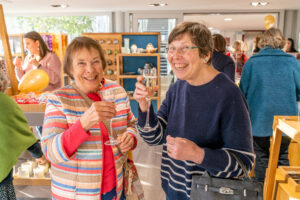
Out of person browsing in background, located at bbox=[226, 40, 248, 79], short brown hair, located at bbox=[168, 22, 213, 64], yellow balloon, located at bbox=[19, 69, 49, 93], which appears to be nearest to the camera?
short brown hair, located at bbox=[168, 22, 213, 64]

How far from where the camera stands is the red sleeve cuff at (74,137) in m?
1.12

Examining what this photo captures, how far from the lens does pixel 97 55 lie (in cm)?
133

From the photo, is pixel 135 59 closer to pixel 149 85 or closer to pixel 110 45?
pixel 110 45

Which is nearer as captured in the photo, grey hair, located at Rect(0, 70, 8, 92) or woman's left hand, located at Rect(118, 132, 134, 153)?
woman's left hand, located at Rect(118, 132, 134, 153)

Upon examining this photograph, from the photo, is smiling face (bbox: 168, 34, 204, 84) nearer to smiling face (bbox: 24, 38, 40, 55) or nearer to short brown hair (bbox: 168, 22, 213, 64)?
short brown hair (bbox: 168, 22, 213, 64)

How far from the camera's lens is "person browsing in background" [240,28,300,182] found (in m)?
2.41

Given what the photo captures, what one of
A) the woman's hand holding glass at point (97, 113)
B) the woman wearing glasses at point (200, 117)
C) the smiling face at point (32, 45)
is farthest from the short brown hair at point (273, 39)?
the smiling face at point (32, 45)

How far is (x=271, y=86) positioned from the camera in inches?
96.0

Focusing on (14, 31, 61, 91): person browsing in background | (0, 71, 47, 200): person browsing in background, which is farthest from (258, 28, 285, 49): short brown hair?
(14, 31, 61, 91): person browsing in background

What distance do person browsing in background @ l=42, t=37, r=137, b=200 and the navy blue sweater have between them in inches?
7.7

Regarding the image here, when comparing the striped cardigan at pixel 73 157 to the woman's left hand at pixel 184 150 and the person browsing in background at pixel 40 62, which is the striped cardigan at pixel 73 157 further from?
the person browsing in background at pixel 40 62

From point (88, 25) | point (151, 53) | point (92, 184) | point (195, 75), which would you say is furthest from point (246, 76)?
point (88, 25)

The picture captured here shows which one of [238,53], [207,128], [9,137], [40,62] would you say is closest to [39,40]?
[40,62]

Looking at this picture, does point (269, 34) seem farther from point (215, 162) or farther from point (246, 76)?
point (215, 162)
